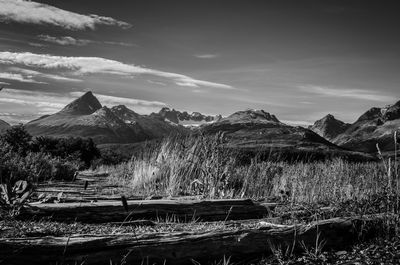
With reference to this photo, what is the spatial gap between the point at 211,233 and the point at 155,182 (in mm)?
6391

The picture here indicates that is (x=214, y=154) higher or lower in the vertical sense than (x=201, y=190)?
higher

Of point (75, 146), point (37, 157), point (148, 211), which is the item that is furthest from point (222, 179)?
point (75, 146)

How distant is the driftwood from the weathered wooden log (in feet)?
3.50

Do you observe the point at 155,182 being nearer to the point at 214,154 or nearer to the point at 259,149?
the point at 214,154

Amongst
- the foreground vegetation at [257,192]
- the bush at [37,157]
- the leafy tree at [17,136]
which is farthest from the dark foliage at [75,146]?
the foreground vegetation at [257,192]

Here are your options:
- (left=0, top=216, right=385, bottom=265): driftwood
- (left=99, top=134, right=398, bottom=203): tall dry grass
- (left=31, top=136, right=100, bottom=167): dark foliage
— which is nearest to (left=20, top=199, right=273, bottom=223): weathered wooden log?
(left=0, top=216, right=385, bottom=265): driftwood

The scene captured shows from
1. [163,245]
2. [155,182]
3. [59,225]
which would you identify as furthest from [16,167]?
[163,245]

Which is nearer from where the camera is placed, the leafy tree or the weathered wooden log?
the weathered wooden log

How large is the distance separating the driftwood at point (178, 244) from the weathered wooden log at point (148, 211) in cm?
107

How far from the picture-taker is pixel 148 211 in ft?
20.0

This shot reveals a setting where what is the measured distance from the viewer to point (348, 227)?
4.61 metres

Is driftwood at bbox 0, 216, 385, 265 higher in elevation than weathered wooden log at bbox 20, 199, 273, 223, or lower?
higher

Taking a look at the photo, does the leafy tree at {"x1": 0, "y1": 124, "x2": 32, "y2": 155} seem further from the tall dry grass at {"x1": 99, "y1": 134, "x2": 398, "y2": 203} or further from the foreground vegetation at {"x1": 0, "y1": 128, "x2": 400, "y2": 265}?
the tall dry grass at {"x1": 99, "y1": 134, "x2": 398, "y2": 203}

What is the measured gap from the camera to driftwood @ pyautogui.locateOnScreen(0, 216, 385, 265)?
3.24 m
